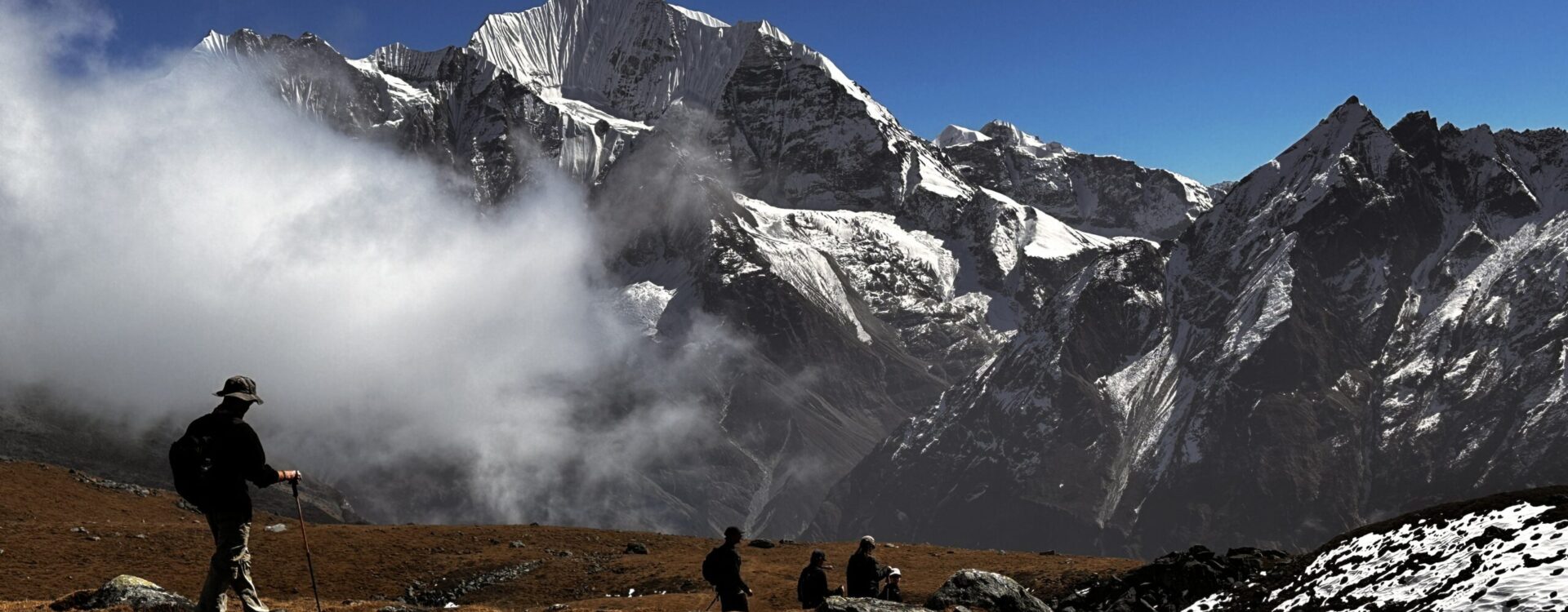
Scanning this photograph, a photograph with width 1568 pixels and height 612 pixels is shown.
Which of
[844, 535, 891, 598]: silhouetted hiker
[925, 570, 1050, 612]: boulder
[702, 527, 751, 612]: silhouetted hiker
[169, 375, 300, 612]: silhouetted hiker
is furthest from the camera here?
[925, 570, 1050, 612]: boulder

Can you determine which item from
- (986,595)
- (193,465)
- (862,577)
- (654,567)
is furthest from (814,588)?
(654,567)

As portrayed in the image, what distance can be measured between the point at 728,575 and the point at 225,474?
15.8 meters

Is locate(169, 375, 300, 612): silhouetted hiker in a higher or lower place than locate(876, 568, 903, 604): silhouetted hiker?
lower

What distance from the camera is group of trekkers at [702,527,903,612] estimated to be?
36.9 meters

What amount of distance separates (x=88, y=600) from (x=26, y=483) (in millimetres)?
91391

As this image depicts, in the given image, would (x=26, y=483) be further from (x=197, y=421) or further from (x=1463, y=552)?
(x=1463, y=552)

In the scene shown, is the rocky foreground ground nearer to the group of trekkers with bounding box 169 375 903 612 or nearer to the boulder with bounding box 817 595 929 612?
the boulder with bounding box 817 595 929 612

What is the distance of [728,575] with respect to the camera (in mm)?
36875

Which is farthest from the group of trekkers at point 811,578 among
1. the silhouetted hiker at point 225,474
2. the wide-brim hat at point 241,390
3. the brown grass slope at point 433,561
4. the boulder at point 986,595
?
the brown grass slope at point 433,561

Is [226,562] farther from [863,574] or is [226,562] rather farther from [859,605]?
[863,574]

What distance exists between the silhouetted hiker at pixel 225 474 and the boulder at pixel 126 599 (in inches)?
264

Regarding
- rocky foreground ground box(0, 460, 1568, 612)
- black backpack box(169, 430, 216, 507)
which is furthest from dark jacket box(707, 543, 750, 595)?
black backpack box(169, 430, 216, 507)

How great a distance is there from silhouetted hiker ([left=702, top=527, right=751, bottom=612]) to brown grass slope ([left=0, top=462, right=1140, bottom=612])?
23.4m

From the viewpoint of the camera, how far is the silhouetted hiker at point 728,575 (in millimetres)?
36844
